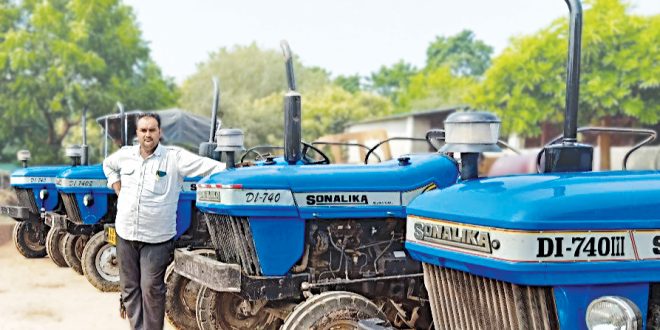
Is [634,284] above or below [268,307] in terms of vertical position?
above

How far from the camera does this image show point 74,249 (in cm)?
1006

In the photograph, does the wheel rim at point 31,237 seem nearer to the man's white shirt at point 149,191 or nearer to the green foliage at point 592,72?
the man's white shirt at point 149,191

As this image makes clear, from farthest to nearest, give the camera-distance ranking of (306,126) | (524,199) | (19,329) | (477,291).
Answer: (306,126) → (19,329) → (477,291) → (524,199)

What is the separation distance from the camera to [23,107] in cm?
2839

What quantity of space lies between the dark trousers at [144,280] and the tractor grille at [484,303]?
8.79 ft

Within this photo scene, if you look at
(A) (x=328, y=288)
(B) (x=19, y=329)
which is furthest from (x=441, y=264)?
(B) (x=19, y=329)

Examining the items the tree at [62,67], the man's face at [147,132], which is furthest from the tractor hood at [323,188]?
the tree at [62,67]

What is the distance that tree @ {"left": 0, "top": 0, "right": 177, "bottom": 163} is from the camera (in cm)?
2864

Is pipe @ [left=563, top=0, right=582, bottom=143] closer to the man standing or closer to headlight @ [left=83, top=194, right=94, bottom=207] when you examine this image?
the man standing

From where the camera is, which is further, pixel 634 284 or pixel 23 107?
pixel 23 107

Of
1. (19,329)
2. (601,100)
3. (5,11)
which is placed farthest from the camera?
(5,11)

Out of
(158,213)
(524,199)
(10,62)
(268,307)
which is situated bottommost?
(268,307)

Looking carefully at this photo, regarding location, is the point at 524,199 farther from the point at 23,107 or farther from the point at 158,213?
the point at 23,107

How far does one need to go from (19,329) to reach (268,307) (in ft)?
9.05
